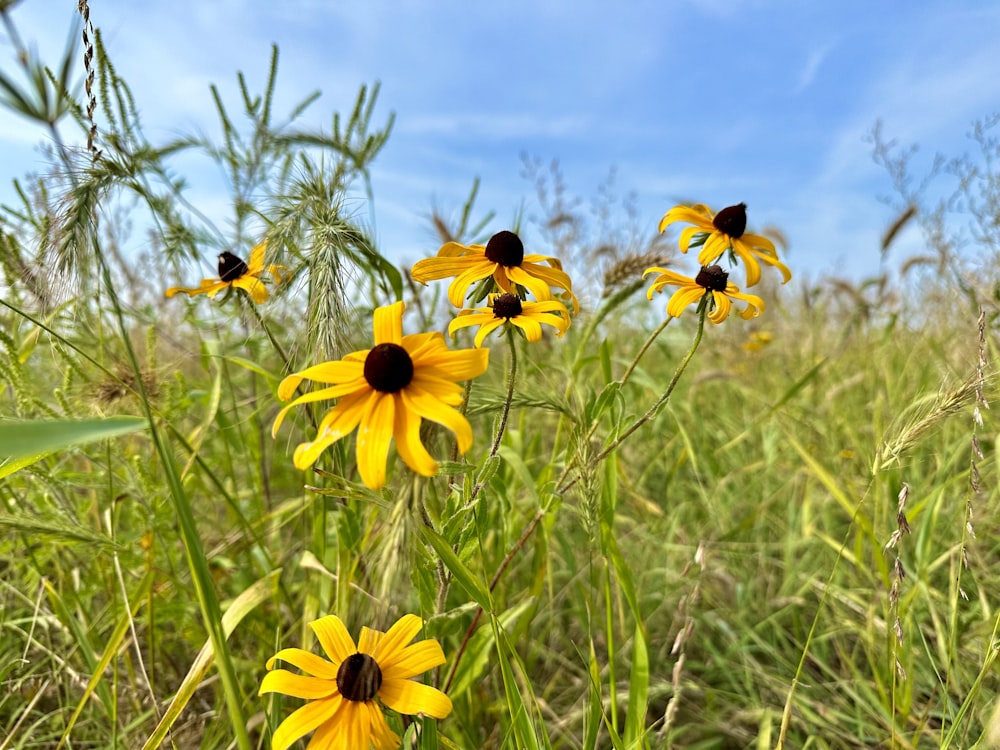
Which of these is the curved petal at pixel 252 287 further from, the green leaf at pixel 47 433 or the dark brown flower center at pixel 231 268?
the green leaf at pixel 47 433

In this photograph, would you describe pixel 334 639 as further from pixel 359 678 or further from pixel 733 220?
pixel 733 220

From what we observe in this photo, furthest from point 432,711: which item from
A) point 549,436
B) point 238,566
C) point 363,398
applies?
point 549,436

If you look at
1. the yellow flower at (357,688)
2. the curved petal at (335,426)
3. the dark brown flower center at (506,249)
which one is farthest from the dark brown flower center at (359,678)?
the dark brown flower center at (506,249)

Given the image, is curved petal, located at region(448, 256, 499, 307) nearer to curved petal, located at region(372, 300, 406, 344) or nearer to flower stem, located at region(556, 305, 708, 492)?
curved petal, located at region(372, 300, 406, 344)

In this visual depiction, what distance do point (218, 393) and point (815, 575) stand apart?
6.68 ft

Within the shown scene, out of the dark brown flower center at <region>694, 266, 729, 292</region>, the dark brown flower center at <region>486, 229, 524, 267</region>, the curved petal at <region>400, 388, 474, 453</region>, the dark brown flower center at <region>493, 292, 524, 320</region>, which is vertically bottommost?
the curved petal at <region>400, 388, 474, 453</region>

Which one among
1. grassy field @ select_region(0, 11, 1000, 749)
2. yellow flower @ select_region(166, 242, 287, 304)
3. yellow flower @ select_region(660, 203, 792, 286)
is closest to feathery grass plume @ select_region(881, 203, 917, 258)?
grassy field @ select_region(0, 11, 1000, 749)

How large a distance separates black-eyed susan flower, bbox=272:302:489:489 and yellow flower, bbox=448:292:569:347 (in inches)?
5.8

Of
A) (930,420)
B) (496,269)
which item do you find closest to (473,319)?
(496,269)

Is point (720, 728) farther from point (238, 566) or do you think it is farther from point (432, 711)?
point (238, 566)

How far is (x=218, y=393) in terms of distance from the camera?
5.37 feet

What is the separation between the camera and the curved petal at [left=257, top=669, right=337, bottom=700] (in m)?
0.85

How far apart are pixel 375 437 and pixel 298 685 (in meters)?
0.41

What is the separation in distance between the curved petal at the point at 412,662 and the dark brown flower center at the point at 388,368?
40 cm
